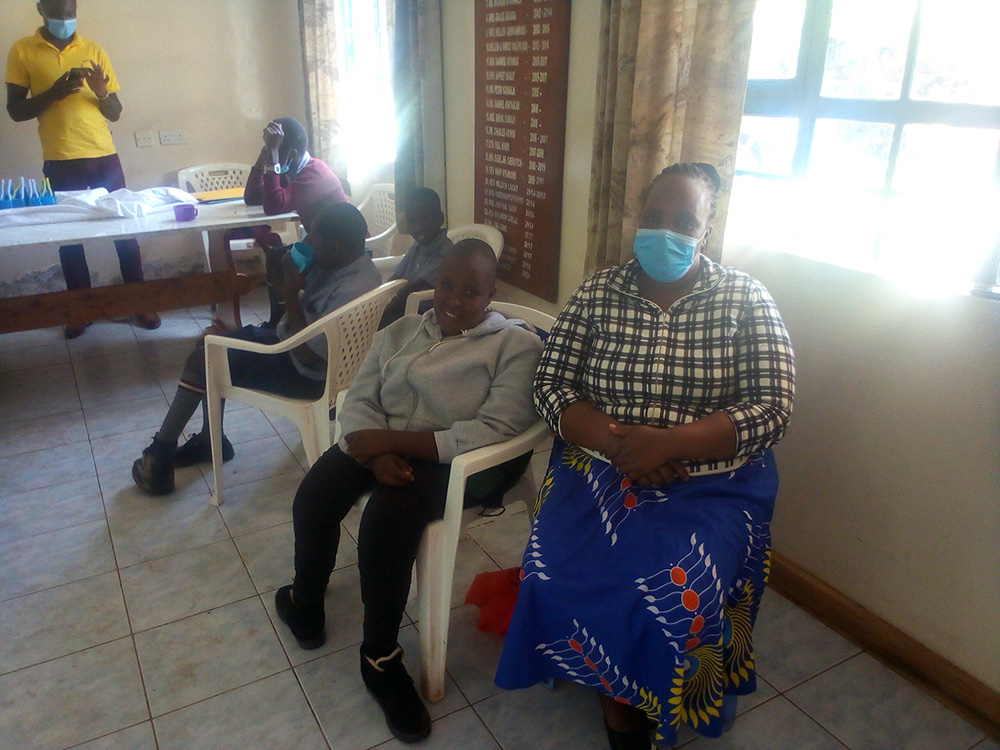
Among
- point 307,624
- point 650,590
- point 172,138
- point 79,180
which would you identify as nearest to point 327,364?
point 307,624

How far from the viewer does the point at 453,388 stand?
1.65 meters

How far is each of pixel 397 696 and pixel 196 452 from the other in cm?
→ 144

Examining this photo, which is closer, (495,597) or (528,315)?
(495,597)

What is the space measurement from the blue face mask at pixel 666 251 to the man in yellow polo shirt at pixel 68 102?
3177 millimetres

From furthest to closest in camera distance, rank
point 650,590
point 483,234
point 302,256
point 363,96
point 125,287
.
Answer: point 363,96
point 125,287
point 483,234
point 302,256
point 650,590

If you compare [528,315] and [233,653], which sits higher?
[528,315]

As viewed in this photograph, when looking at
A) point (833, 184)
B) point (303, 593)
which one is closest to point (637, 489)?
point (303, 593)

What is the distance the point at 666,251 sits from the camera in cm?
148

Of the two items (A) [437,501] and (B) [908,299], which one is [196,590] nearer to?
(A) [437,501]

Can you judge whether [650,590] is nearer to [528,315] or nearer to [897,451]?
[897,451]

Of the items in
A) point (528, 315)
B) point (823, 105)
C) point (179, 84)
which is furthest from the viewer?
point (179, 84)

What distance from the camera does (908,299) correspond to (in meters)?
1.57

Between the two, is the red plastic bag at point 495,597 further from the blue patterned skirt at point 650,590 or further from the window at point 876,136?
the window at point 876,136

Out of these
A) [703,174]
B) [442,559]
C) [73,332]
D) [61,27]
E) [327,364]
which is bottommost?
[73,332]
